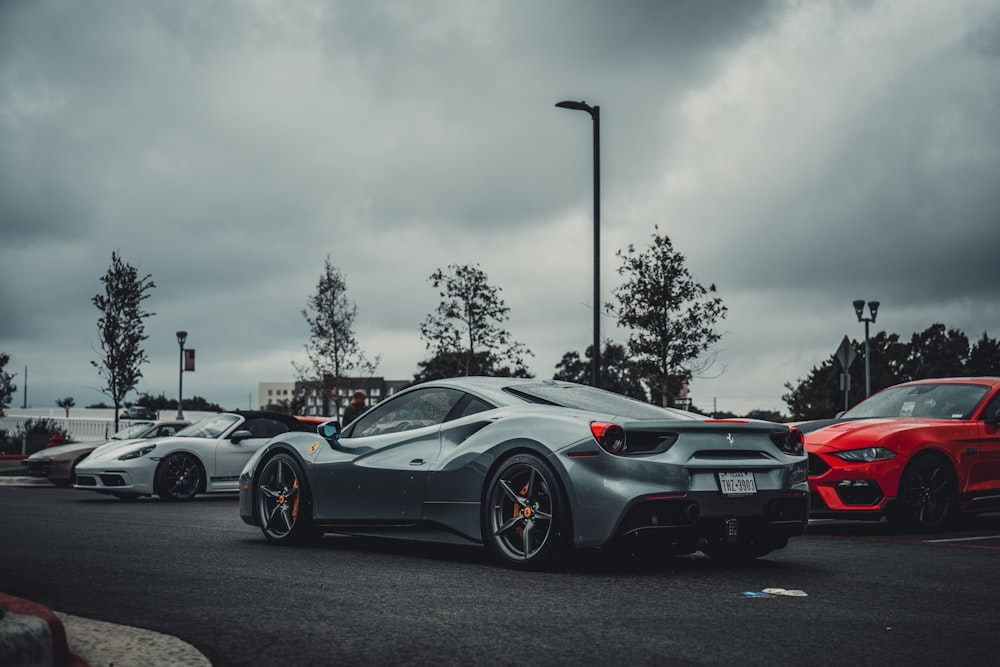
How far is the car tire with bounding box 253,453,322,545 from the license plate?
11.1 ft

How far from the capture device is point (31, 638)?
341 centimetres

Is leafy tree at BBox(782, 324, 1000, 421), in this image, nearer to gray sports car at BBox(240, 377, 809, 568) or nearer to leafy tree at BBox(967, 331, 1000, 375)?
leafy tree at BBox(967, 331, 1000, 375)

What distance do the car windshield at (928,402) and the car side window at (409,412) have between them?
5.25 m

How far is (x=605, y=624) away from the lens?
483 centimetres

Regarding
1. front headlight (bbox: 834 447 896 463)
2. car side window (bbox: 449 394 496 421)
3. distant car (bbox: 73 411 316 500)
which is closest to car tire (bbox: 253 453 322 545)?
car side window (bbox: 449 394 496 421)

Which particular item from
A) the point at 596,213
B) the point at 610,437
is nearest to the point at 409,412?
the point at 610,437

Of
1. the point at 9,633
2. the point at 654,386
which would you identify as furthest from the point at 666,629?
the point at 654,386

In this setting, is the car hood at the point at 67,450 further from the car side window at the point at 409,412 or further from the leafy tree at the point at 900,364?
the leafy tree at the point at 900,364

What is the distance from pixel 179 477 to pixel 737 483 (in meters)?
11.1

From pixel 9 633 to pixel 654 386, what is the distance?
31.2m

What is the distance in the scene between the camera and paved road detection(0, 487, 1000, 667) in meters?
4.29

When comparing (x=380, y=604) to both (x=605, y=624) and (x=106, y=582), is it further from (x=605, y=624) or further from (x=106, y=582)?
(x=106, y=582)

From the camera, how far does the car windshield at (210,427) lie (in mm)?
16375

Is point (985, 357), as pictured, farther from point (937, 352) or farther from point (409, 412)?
point (409, 412)
